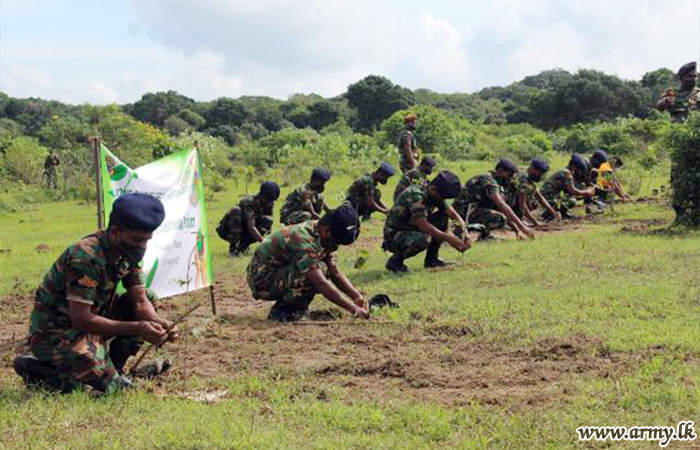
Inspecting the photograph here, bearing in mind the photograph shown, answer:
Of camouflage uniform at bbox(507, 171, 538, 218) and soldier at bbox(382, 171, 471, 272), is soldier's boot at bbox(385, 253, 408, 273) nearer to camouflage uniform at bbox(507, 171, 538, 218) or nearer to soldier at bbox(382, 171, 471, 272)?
soldier at bbox(382, 171, 471, 272)

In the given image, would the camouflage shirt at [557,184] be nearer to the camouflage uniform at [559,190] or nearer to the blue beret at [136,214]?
the camouflage uniform at [559,190]

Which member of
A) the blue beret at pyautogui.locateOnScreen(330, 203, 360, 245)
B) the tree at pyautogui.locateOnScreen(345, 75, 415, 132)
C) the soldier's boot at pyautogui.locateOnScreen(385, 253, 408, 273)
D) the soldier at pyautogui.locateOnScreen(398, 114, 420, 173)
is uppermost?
the tree at pyautogui.locateOnScreen(345, 75, 415, 132)

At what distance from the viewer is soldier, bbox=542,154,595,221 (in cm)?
1471

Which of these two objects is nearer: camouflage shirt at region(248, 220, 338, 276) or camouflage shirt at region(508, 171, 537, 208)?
camouflage shirt at region(248, 220, 338, 276)

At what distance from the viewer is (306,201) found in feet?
39.3

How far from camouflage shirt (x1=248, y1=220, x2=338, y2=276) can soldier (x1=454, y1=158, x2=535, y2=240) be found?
492 cm

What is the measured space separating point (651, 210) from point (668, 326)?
9519 millimetres

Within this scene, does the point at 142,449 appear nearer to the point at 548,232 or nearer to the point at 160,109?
the point at 548,232

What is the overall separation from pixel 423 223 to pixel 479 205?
3.12 meters

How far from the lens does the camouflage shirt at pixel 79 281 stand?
4.78 metres

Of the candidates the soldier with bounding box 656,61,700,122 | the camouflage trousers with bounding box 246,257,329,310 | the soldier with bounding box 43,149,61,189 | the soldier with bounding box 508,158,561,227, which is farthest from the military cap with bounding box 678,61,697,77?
the soldier with bounding box 43,149,61,189

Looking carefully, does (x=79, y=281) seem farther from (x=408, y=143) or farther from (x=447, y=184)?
(x=408, y=143)

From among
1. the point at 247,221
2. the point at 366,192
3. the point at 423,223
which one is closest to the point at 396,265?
the point at 423,223

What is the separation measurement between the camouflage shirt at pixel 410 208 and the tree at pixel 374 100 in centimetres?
5205
